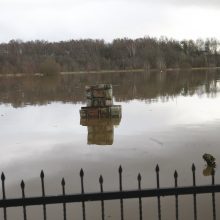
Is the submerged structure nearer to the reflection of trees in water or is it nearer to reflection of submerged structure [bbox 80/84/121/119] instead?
reflection of submerged structure [bbox 80/84/121/119]

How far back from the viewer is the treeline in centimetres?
12476

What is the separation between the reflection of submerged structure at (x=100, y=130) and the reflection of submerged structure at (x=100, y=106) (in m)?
0.41

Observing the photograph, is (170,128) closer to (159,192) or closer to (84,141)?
(84,141)

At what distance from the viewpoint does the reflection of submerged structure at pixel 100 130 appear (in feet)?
53.2

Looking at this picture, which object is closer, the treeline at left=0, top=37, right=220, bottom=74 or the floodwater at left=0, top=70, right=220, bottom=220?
the floodwater at left=0, top=70, right=220, bottom=220

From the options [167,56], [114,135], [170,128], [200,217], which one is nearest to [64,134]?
[114,135]

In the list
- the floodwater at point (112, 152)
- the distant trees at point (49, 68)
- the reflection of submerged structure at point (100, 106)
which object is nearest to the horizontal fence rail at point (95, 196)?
the floodwater at point (112, 152)

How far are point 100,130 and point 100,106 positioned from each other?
12.0 ft

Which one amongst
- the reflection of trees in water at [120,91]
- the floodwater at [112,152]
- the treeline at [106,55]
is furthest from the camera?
the treeline at [106,55]

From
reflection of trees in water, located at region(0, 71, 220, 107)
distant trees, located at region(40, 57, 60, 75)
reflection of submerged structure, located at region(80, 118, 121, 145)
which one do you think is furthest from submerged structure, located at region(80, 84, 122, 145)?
distant trees, located at region(40, 57, 60, 75)

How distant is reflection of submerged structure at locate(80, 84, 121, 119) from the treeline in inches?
3566

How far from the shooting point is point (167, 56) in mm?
141750

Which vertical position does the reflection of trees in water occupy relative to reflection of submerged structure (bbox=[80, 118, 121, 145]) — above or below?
above

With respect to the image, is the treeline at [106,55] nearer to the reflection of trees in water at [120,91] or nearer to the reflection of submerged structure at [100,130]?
the reflection of trees in water at [120,91]
